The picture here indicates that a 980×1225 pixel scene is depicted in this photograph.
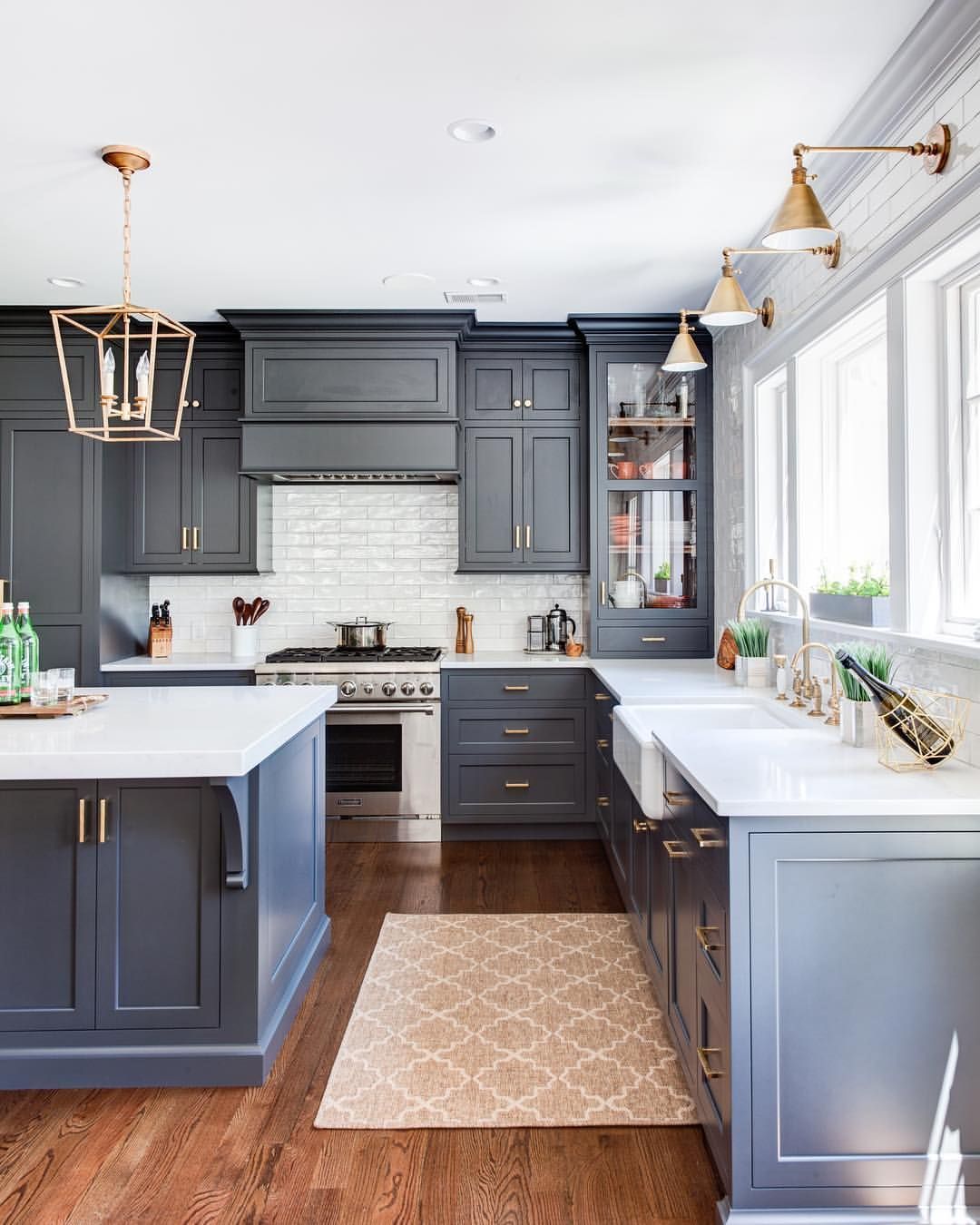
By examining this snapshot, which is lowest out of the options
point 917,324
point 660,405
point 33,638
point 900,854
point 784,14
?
point 900,854

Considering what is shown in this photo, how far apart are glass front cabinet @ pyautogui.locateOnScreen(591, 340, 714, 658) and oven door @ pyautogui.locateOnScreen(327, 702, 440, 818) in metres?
1.05

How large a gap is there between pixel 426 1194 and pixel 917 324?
250cm

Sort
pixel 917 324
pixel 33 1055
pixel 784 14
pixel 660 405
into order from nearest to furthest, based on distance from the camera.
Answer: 1. pixel 784 14
2. pixel 33 1055
3. pixel 917 324
4. pixel 660 405

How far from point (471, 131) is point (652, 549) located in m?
2.46

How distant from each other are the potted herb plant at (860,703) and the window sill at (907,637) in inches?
4.2

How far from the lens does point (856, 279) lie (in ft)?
8.71

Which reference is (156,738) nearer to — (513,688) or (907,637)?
(907,637)

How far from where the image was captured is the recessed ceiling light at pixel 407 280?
3893 millimetres

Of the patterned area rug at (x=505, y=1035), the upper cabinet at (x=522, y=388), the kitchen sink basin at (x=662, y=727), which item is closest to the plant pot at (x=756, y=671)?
the kitchen sink basin at (x=662, y=727)

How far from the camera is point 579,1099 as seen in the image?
86.4 inches

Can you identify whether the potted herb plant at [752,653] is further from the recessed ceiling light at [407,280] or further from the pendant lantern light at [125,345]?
the pendant lantern light at [125,345]

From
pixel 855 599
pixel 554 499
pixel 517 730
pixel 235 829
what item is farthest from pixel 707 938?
pixel 554 499

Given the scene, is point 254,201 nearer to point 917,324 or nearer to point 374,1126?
point 917,324

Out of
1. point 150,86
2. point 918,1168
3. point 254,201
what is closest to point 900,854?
point 918,1168
